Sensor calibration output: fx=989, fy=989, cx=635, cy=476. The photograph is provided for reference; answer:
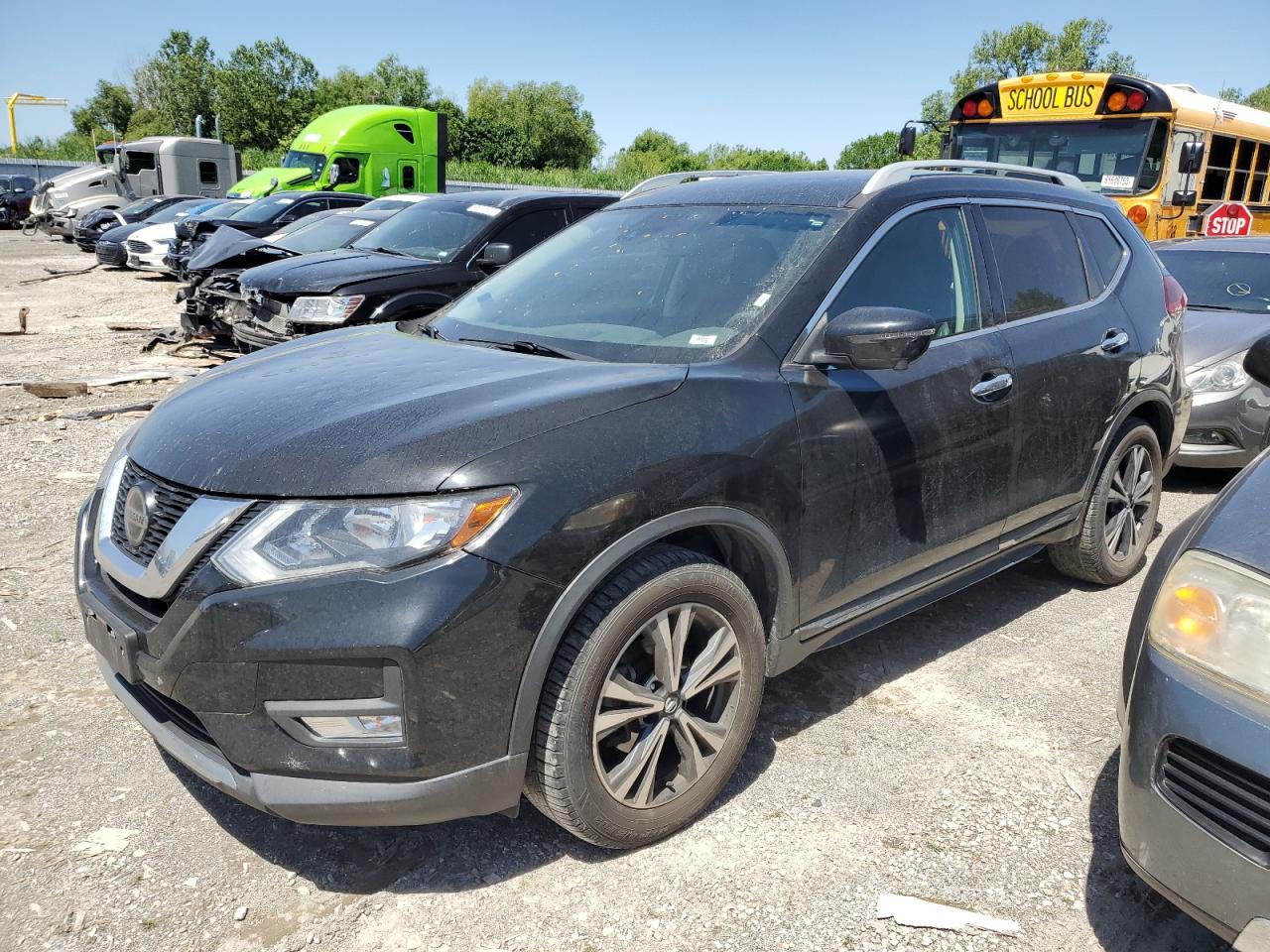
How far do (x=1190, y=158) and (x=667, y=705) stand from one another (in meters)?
10.5

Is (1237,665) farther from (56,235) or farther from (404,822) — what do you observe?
(56,235)

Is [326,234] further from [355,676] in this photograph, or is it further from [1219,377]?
[355,676]

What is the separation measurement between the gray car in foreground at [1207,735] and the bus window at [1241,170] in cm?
1194

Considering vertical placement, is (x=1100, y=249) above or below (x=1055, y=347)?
above

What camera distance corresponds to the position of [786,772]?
3.06m

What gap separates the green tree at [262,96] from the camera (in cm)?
7456

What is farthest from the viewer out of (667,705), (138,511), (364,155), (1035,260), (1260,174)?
(364,155)

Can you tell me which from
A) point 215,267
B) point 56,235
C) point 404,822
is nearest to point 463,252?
point 215,267

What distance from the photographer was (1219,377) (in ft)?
20.0

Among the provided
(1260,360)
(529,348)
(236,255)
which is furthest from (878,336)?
(236,255)

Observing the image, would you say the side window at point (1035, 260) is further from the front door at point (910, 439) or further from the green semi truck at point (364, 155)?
the green semi truck at point (364, 155)

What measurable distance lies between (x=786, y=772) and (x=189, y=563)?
1.84m

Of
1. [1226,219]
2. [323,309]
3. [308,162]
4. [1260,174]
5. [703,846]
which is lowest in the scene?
[703,846]

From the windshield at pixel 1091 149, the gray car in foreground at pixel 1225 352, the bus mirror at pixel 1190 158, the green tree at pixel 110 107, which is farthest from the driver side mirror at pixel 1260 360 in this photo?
the green tree at pixel 110 107
